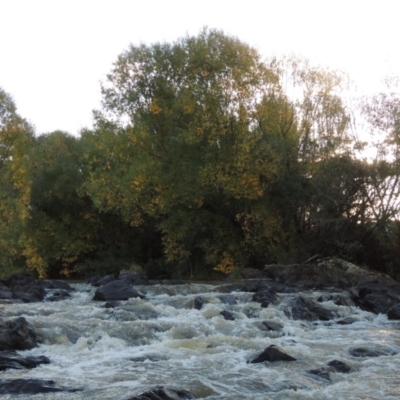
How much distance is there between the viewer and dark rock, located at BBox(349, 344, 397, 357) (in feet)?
44.7

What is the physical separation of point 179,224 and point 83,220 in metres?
10.3

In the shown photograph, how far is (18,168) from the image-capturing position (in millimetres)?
36781

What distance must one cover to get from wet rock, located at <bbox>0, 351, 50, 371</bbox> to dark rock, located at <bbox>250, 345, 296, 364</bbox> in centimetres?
429

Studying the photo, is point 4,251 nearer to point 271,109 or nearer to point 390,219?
point 271,109

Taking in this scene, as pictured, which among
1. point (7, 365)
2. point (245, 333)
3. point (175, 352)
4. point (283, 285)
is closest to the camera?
point (7, 365)

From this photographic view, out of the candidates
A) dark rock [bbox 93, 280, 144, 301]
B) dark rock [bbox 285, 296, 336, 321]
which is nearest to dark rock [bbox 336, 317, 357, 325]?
dark rock [bbox 285, 296, 336, 321]

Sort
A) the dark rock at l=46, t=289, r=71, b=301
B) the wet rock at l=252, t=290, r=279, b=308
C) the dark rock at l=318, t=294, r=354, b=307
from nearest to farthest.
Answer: the wet rock at l=252, t=290, r=279, b=308
the dark rock at l=318, t=294, r=354, b=307
the dark rock at l=46, t=289, r=71, b=301

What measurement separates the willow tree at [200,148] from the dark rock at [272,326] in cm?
1679

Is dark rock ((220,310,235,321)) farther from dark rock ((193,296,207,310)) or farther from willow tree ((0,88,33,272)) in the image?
willow tree ((0,88,33,272))

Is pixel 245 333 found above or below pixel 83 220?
below

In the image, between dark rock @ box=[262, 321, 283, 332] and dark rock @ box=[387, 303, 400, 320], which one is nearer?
dark rock @ box=[262, 321, 283, 332]

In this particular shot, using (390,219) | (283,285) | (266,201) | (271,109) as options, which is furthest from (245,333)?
(271,109)

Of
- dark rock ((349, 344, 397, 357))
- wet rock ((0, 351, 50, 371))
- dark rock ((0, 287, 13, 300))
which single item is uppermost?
dark rock ((0, 287, 13, 300))

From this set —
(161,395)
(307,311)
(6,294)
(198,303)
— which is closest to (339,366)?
(161,395)
